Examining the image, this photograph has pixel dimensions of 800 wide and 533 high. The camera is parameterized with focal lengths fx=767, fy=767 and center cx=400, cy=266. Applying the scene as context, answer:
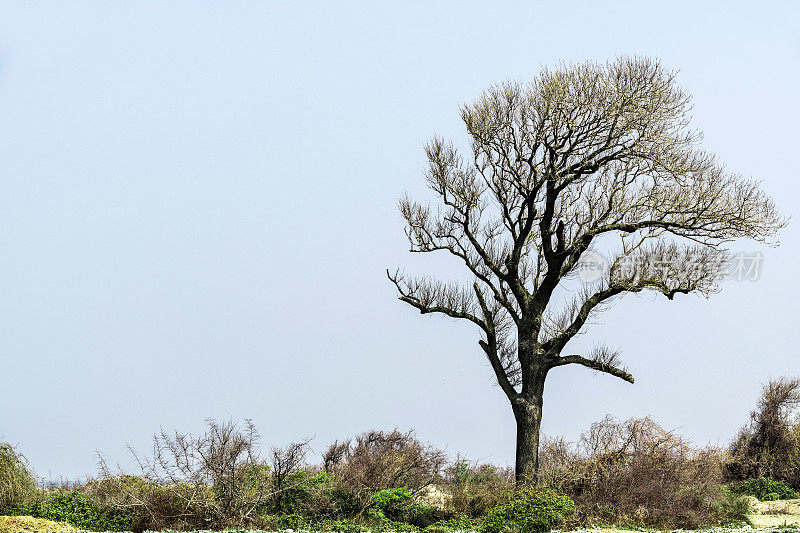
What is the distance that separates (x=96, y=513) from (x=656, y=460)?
1029 centimetres

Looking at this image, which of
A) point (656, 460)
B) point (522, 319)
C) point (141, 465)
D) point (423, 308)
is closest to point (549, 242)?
point (522, 319)

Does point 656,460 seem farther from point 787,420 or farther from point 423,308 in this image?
point 787,420

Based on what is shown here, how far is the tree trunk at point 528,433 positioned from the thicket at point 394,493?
29 centimetres

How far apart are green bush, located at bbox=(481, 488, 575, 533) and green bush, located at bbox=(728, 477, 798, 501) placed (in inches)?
402

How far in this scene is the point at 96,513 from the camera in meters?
13.7

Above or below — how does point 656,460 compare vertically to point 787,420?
below

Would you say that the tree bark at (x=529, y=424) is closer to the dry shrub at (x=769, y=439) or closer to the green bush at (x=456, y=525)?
the green bush at (x=456, y=525)

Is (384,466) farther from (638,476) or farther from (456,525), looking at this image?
(638,476)

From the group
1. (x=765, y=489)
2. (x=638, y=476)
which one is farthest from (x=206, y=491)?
(x=765, y=489)

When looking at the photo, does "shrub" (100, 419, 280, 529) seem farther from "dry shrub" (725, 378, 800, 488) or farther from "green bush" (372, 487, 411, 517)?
"dry shrub" (725, 378, 800, 488)

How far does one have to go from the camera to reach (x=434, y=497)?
15336 mm

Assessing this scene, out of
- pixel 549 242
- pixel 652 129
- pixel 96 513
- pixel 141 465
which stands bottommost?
pixel 96 513

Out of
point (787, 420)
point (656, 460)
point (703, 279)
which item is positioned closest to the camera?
point (656, 460)

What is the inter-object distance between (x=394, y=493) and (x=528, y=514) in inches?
110
